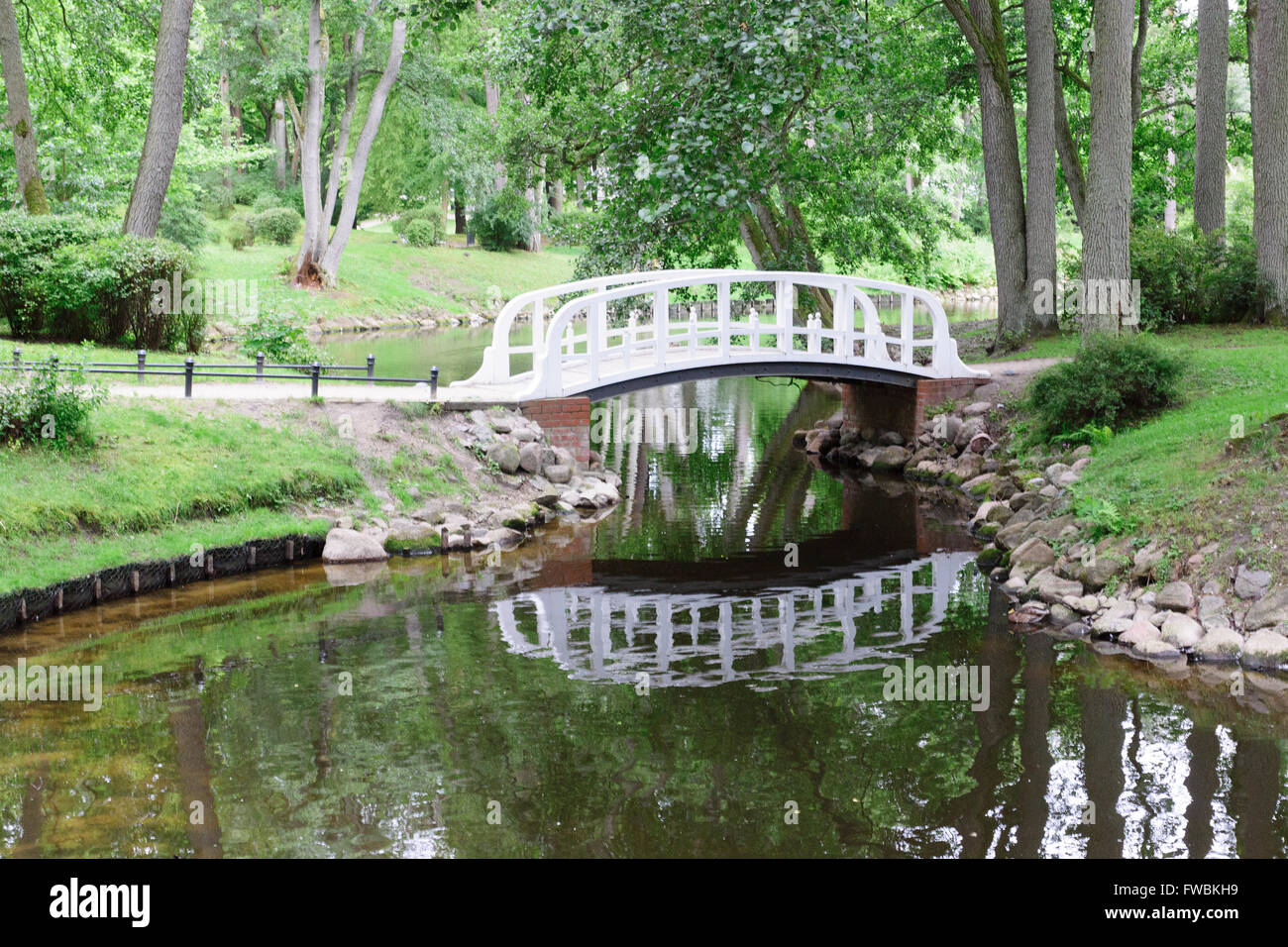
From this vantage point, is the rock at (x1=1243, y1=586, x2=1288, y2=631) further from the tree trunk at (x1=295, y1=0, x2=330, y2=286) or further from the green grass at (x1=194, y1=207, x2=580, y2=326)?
the tree trunk at (x1=295, y1=0, x2=330, y2=286)

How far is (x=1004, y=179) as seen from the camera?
24.2m

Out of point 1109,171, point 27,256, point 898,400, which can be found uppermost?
point 1109,171

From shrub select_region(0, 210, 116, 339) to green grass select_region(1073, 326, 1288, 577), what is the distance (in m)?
15.1

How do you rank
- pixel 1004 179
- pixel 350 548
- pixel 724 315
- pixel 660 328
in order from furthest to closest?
1. pixel 1004 179
2. pixel 724 315
3. pixel 660 328
4. pixel 350 548

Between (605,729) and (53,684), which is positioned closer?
(605,729)

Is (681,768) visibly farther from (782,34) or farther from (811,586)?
(782,34)

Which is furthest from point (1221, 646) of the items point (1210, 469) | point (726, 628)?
point (726, 628)

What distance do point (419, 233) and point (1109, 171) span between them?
35688 mm

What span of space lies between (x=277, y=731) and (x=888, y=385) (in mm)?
15554

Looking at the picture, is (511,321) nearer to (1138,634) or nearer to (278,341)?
(278,341)

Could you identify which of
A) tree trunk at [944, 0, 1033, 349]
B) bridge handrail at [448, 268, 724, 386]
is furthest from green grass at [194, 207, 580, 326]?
bridge handrail at [448, 268, 724, 386]

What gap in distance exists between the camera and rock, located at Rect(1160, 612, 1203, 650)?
38.4 ft

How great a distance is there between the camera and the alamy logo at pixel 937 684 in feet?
35.1

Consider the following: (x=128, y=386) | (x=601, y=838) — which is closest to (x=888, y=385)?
(x=128, y=386)
